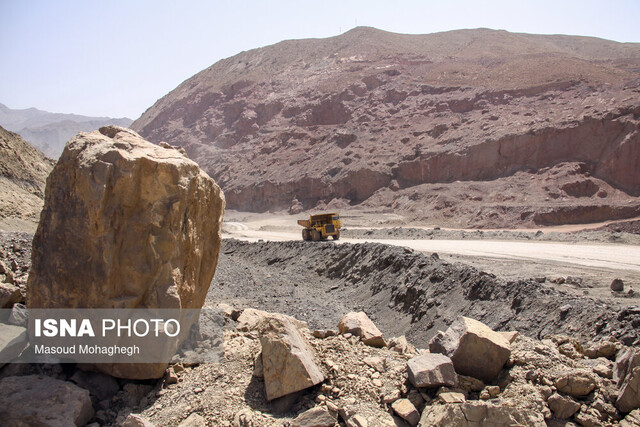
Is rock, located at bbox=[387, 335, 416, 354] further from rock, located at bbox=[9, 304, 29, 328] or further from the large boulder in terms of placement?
rock, located at bbox=[9, 304, 29, 328]

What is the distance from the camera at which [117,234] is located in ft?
17.2

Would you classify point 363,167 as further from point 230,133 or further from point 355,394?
point 355,394

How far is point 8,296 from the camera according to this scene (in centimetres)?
599

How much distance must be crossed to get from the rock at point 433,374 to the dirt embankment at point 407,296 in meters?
3.87

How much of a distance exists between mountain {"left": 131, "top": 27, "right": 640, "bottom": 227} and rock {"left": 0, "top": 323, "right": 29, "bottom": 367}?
29.7m

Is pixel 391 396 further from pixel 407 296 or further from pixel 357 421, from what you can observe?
pixel 407 296

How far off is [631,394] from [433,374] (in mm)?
1855

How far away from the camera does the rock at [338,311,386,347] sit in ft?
20.1

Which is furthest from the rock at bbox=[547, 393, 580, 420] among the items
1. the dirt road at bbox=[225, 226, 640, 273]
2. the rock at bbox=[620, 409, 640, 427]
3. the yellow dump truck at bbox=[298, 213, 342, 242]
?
the yellow dump truck at bbox=[298, 213, 342, 242]

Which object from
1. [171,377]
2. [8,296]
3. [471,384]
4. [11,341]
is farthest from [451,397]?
[8,296]

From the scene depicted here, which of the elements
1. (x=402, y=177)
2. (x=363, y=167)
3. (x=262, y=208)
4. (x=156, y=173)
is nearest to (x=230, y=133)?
(x=262, y=208)

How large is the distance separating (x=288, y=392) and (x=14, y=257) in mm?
7034

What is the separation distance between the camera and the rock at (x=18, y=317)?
586 centimetres

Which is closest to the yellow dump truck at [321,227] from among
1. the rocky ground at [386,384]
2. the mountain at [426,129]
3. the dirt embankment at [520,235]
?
the dirt embankment at [520,235]
